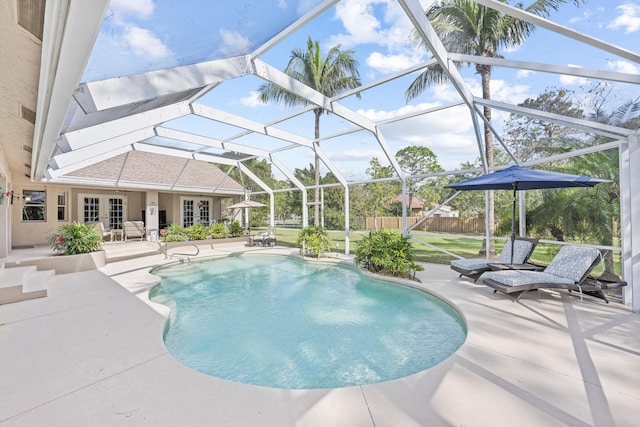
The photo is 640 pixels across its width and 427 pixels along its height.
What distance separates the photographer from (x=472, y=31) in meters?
11.4

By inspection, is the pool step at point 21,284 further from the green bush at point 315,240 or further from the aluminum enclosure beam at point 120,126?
the green bush at point 315,240

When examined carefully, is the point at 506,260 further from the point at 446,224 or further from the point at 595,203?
the point at 446,224

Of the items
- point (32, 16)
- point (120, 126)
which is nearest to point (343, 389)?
point (32, 16)

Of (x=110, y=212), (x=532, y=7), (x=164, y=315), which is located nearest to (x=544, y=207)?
(x=532, y=7)

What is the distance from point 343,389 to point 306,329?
97.8 inches

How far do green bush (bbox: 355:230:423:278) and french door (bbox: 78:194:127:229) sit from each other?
49.4ft

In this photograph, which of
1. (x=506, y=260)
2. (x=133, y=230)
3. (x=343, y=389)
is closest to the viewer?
(x=343, y=389)

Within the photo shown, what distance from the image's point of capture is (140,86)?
3.90m

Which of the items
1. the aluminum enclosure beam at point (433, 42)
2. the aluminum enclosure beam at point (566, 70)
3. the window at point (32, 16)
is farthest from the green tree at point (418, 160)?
the window at point (32, 16)

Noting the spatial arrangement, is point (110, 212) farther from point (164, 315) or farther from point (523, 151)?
point (523, 151)

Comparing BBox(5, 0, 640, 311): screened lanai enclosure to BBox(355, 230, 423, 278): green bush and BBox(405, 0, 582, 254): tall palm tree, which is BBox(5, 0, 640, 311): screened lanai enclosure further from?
BBox(355, 230, 423, 278): green bush

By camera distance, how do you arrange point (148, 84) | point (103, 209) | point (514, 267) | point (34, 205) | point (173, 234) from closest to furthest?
point (148, 84)
point (514, 267)
point (34, 205)
point (173, 234)
point (103, 209)

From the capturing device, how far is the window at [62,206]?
14234mm

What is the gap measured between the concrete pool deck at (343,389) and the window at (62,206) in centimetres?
1210
